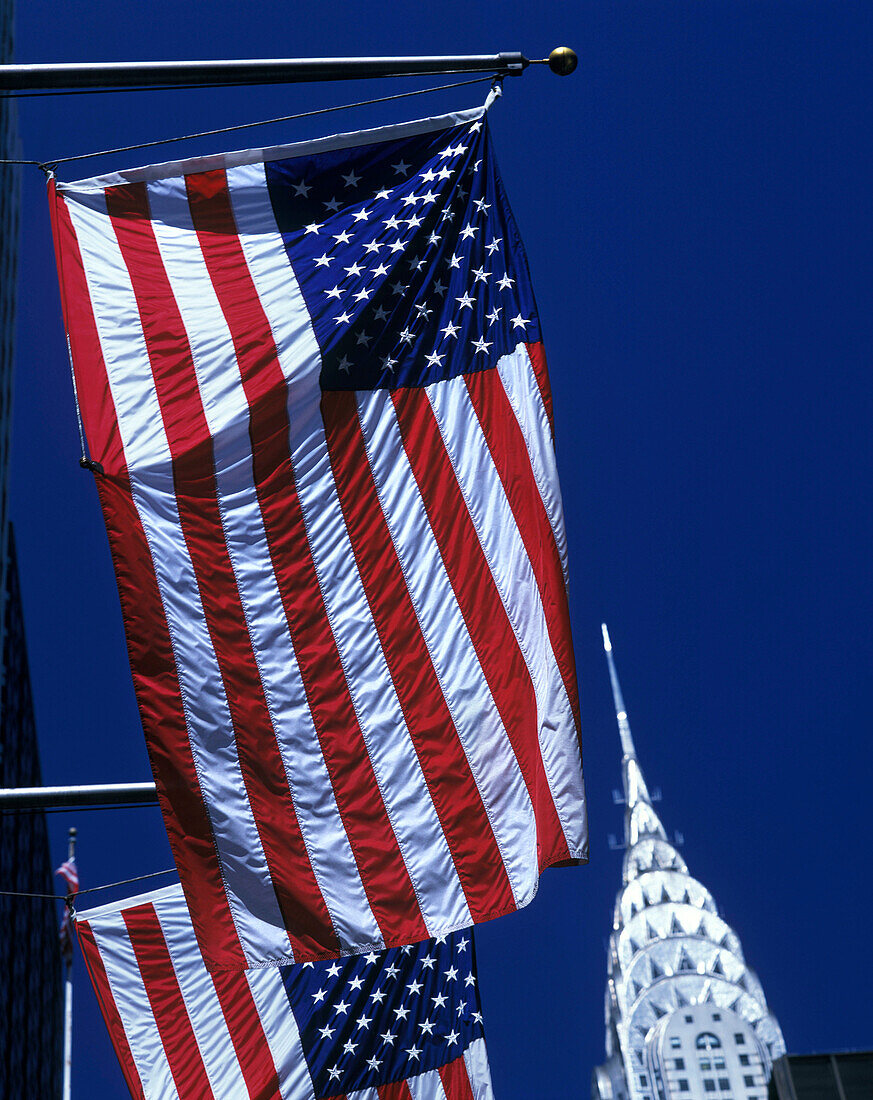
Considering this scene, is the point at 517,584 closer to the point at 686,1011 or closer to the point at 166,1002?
the point at 166,1002

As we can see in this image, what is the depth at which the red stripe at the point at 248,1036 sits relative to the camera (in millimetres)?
11914

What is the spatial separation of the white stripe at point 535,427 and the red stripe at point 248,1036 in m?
5.77

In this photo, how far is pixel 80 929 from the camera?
12.1 metres

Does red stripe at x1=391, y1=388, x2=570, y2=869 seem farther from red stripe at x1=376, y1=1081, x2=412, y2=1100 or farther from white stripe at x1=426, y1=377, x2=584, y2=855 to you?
A: red stripe at x1=376, y1=1081, x2=412, y2=1100

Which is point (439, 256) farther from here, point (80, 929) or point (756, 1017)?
point (756, 1017)

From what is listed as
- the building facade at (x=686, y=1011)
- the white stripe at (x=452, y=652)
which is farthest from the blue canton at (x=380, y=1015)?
the building facade at (x=686, y=1011)

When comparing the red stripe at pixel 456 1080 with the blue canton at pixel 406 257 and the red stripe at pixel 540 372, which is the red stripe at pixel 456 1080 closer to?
the red stripe at pixel 540 372

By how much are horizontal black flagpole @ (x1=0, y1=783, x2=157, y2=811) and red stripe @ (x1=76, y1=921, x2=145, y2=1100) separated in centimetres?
257

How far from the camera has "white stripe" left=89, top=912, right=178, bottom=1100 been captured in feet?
37.9

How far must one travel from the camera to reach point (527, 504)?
29.0ft

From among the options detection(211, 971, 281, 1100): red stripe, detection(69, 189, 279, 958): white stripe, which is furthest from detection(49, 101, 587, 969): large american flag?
detection(211, 971, 281, 1100): red stripe

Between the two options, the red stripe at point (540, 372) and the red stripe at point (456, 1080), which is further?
the red stripe at point (456, 1080)

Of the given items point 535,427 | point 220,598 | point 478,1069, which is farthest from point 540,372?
point 478,1069

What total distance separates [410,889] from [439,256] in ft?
13.0
